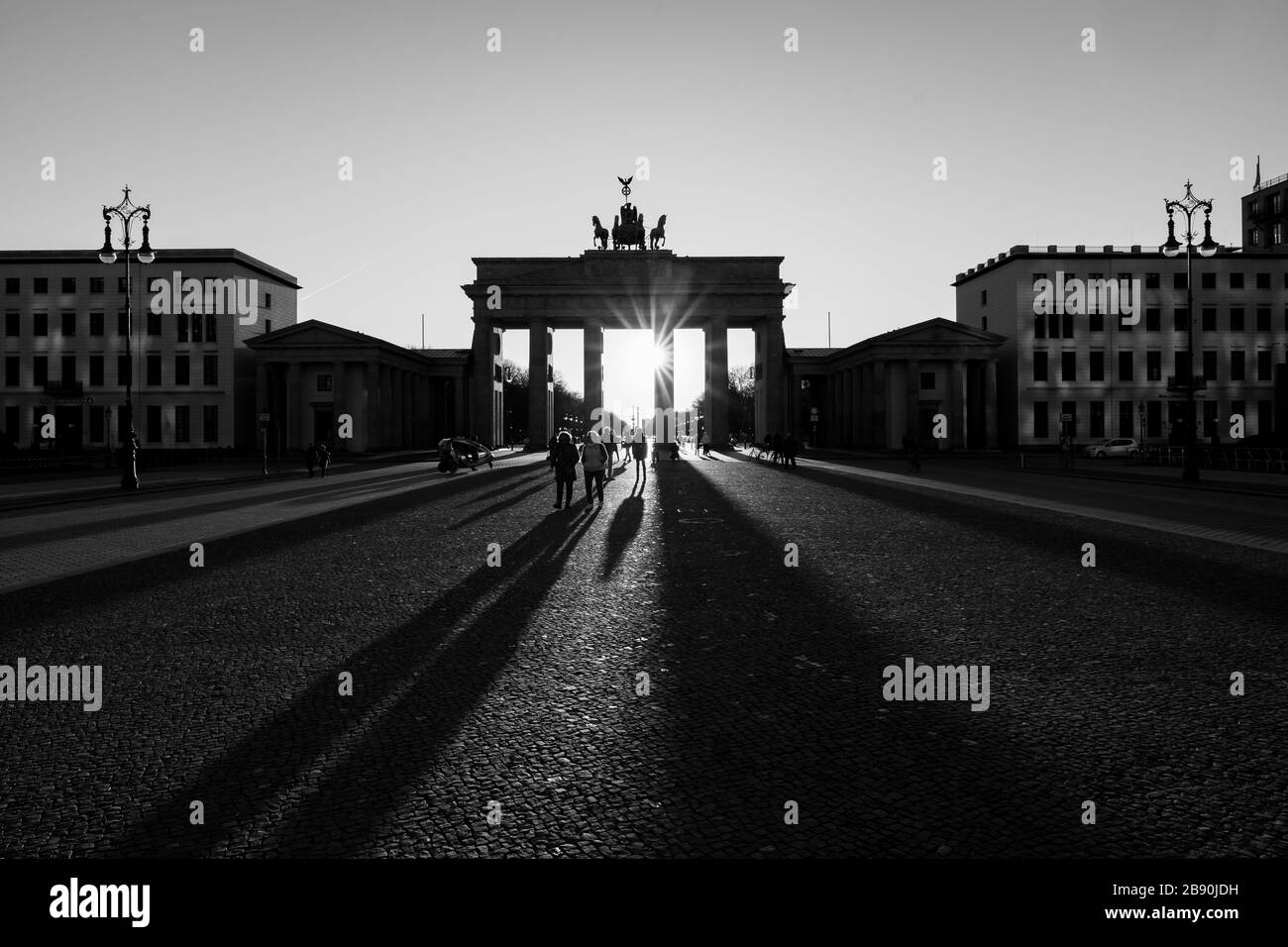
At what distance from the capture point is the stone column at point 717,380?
249 feet

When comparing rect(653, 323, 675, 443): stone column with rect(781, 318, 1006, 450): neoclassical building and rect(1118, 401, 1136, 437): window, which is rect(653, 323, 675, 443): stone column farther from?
rect(1118, 401, 1136, 437): window

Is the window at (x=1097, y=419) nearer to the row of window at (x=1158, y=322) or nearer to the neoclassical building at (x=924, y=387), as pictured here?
the row of window at (x=1158, y=322)

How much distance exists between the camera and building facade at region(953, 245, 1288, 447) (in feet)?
241

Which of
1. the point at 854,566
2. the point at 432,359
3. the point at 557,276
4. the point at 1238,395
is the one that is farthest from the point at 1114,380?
the point at 854,566

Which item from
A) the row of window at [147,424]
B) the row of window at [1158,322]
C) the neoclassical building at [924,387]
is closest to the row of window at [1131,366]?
the row of window at [1158,322]

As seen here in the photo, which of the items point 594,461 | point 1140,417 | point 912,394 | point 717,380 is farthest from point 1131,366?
point 594,461

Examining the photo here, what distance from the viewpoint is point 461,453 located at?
49156mm

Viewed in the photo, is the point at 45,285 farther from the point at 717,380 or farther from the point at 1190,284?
the point at 1190,284

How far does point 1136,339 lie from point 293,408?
226 feet

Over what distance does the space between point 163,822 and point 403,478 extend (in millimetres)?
33933

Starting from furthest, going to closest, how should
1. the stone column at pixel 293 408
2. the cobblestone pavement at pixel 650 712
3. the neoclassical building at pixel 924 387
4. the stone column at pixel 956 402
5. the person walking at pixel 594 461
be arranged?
the stone column at pixel 293 408, the stone column at pixel 956 402, the neoclassical building at pixel 924 387, the person walking at pixel 594 461, the cobblestone pavement at pixel 650 712

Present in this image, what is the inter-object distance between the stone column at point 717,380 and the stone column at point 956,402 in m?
17.9

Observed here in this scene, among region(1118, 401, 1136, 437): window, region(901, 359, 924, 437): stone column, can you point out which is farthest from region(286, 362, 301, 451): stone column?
region(1118, 401, 1136, 437): window
